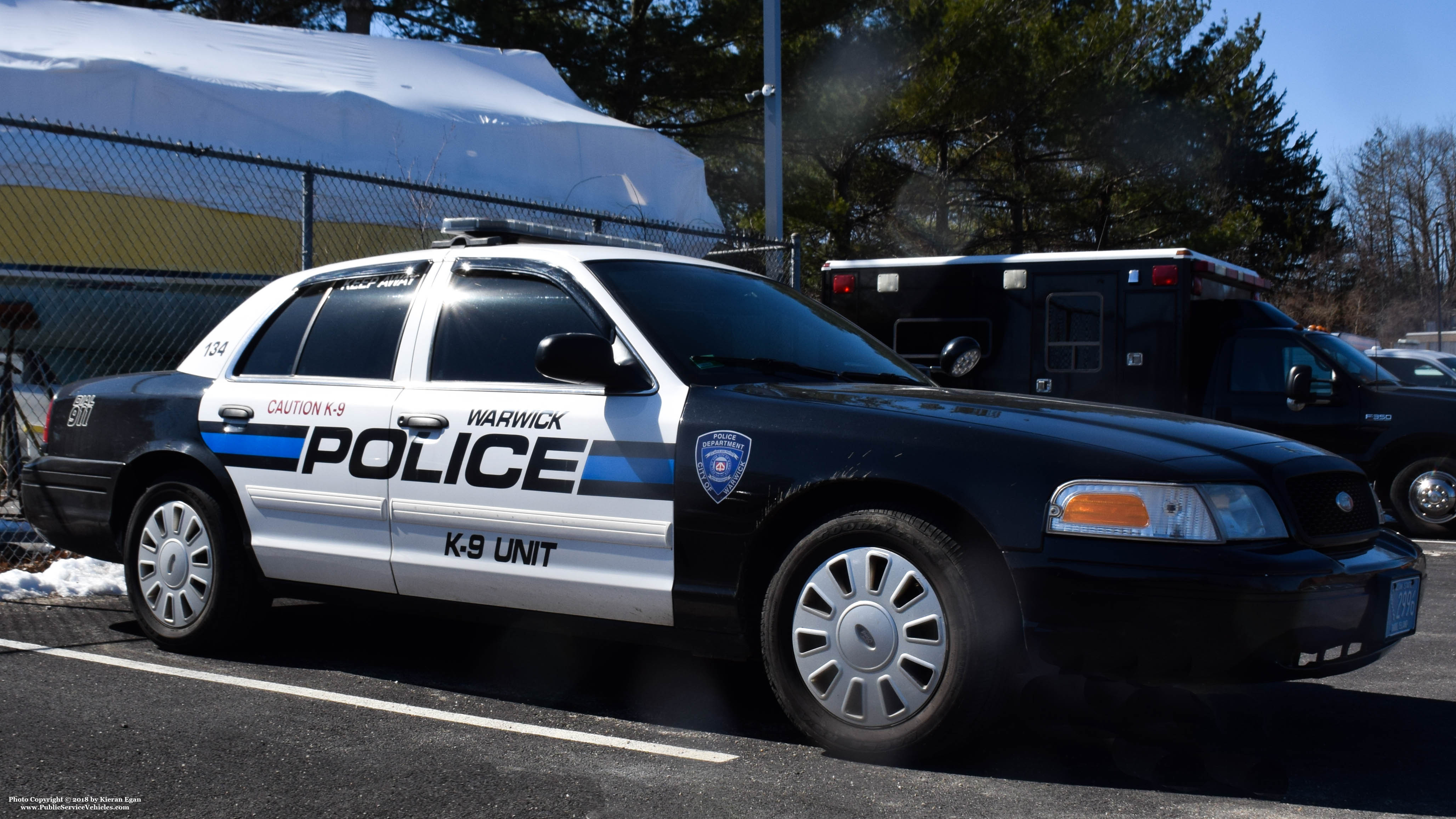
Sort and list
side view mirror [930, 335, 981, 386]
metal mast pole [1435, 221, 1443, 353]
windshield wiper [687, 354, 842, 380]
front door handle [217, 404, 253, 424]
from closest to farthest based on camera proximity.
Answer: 1. windshield wiper [687, 354, 842, 380]
2. front door handle [217, 404, 253, 424]
3. side view mirror [930, 335, 981, 386]
4. metal mast pole [1435, 221, 1443, 353]

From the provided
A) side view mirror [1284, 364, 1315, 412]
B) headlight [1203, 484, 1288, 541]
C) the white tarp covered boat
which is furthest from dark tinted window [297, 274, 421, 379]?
side view mirror [1284, 364, 1315, 412]

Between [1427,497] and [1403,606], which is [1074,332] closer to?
[1427,497]

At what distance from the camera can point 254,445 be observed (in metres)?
4.87

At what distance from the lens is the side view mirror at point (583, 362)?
3.95 metres

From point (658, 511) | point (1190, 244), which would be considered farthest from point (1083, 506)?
point (1190, 244)

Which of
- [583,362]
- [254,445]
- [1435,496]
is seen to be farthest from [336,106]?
[1435,496]

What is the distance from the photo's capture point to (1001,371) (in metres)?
10.8

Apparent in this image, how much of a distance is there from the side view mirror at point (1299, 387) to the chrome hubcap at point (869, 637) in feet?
23.5

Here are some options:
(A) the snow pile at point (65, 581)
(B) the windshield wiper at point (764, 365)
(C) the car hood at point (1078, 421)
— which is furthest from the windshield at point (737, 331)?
(A) the snow pile at point (65, 581)

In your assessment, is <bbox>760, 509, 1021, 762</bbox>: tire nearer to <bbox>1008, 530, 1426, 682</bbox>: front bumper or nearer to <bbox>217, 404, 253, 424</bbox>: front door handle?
<bbox>1008, 530, 1426, 682</bbox>: front bumper

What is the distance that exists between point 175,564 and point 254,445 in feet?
2.15

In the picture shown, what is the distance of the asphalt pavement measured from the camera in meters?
3.34

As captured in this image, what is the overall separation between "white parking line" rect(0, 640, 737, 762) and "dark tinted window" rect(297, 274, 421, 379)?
1149mm

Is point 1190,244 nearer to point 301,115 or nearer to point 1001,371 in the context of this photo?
point 1001,371
